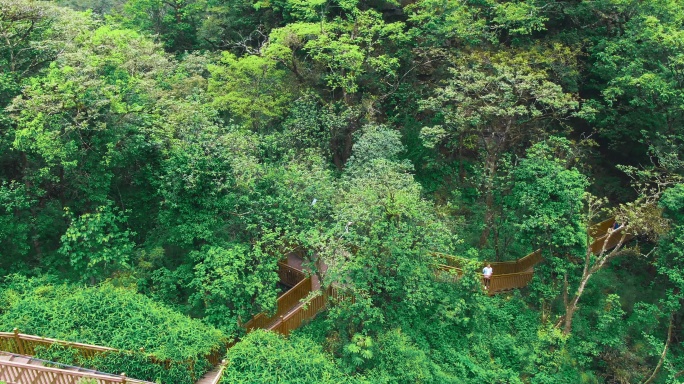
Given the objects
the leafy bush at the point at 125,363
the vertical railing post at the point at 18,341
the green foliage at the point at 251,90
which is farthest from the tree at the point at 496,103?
the vertical railing post at the point at 18,341

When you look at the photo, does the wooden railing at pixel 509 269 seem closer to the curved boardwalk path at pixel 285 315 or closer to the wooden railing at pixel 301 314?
the curved boardwalk path at pixel 285 315

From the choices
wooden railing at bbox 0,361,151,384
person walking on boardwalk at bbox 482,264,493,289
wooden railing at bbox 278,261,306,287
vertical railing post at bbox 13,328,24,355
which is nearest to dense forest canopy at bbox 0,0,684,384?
person walking on boardwalk at bbox 482,264,493,289

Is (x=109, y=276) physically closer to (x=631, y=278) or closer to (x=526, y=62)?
(x=526, y=62)

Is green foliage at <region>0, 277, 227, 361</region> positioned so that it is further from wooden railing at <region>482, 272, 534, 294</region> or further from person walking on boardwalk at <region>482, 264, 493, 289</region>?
wooden railing at <region>482, 272, 534, 294</region>

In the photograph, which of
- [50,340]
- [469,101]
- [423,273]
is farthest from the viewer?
[469,101]

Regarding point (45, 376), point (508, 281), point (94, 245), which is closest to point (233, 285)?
point (94, 245)

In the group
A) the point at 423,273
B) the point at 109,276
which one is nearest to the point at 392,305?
the point at 423,273
